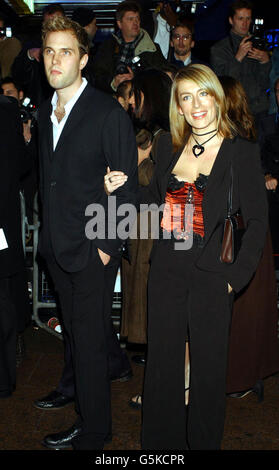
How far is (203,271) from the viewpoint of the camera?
2.79 meters

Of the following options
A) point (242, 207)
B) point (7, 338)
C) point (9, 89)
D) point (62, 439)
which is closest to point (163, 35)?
point (9, 89)

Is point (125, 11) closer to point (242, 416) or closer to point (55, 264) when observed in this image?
point (55, 264)

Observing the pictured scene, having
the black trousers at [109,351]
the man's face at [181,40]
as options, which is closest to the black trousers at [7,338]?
the black trousers at [109,351]

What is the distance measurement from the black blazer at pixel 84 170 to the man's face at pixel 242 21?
377 centimetres

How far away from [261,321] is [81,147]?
1829 millimetres

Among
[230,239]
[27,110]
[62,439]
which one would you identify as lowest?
[62,439]

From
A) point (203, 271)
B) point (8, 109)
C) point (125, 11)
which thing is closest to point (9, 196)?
point (8, 109)

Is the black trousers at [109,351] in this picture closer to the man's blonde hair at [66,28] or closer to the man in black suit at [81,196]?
the man in black suit at [81,196]

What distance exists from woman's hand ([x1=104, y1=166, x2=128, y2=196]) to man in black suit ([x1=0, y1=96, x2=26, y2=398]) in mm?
996

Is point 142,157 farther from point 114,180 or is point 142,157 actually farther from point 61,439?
point 61,439

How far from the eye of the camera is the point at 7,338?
3.85 m

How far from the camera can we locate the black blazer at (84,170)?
288cm

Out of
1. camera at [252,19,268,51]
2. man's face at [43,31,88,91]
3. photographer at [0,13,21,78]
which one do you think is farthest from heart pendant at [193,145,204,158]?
photographer at [0,13,21,78]

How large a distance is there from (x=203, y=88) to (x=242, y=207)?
62cm
